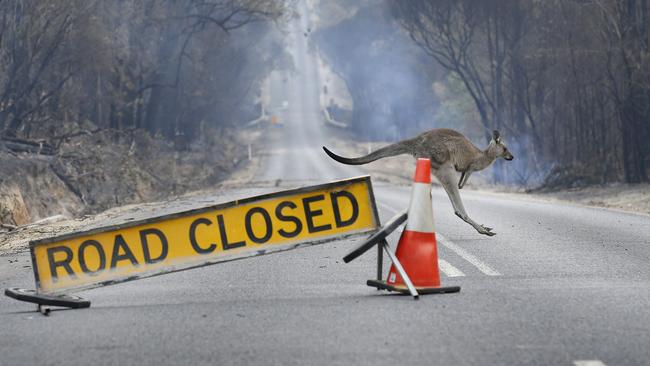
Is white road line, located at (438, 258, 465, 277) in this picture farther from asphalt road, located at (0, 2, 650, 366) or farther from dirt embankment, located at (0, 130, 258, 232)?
dirt embankment, located at (0, 130, 258, 232)

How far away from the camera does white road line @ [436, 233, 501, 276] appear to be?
969 cm

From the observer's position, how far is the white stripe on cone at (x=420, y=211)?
8242 mm

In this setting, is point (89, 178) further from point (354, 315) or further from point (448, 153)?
point (354, 315)

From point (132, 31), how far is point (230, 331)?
109ft

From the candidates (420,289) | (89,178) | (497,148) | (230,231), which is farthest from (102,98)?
(420,289)

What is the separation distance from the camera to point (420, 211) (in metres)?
8.27

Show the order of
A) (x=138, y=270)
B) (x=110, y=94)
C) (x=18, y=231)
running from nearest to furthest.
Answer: (x=138, y=270) → (x=18, y=231) → (x=110, y=94)

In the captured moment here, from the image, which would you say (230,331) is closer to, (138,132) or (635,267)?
(635,267)

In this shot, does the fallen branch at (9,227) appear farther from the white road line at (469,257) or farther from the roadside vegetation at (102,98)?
the white road line at (469,257)

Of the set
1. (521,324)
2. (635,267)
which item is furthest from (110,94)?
(521,324)

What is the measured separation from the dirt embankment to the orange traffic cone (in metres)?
11.7

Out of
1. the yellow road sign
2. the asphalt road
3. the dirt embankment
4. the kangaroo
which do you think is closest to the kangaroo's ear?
the kangaroo

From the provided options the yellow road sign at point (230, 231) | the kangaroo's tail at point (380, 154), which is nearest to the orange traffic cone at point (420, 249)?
the yellow road sign at point (230, 231)

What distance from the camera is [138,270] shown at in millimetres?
8328
